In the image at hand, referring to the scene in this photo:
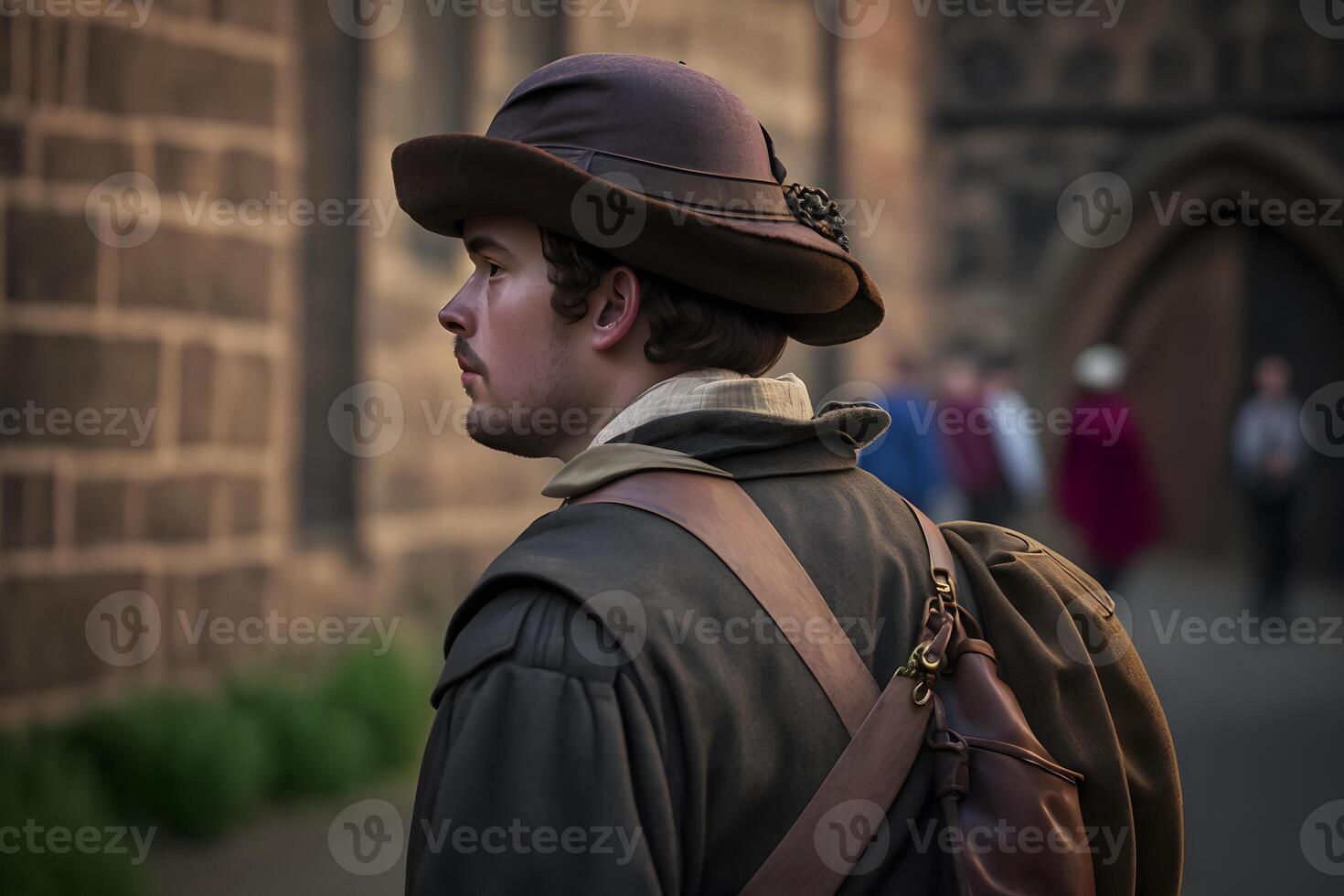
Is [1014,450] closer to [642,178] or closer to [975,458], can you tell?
[975,458]

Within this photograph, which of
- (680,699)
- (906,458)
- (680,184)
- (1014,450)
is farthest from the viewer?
(1014,450)

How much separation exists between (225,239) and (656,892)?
15.8 feet

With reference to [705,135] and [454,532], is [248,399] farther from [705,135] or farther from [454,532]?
[705,135]

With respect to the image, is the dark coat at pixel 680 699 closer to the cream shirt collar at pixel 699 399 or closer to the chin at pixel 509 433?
the cream shirt collar at pixel 699 399

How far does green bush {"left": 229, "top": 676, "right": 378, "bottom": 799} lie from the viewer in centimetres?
552

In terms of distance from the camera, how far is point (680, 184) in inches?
63.0

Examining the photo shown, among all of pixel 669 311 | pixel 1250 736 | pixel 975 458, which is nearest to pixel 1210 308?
pixel 975 458

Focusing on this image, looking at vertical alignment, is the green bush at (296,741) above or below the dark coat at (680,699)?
below

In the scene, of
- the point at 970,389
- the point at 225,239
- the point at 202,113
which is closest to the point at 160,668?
the point at 225,239

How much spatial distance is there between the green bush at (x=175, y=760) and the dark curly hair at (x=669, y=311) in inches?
152

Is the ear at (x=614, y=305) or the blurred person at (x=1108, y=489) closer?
the ear at (x=614, y=305)

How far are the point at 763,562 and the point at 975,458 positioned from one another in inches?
337

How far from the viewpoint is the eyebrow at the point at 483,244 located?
5.47 ft

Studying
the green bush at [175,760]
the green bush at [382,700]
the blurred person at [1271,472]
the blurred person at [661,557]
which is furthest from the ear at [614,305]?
the blurred person at [1271,472]
